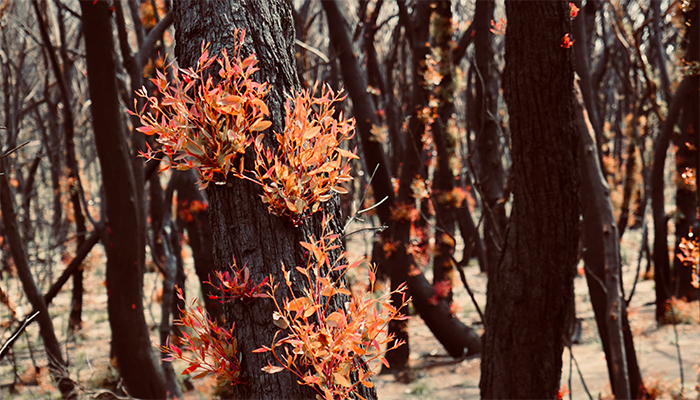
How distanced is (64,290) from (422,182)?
11358mm

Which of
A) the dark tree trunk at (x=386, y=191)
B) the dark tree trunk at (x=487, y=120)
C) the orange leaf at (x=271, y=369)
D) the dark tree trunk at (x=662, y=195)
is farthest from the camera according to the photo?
the dark tree trunk at (x=386, y=191)

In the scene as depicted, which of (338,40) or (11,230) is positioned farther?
(338,40)

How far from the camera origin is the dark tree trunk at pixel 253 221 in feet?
3.71

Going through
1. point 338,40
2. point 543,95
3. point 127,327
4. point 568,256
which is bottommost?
point 127,327

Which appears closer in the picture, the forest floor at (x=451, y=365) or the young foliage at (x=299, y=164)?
the young foliage at (x=299, y=164)

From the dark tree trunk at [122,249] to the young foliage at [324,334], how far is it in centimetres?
237

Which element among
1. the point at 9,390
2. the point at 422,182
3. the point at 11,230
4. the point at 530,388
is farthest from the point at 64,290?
the point at 530,388

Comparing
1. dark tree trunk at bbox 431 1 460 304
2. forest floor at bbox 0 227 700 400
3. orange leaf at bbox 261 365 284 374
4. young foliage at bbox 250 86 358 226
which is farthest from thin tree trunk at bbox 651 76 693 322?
orange leaf at bbox 261 365 284 374

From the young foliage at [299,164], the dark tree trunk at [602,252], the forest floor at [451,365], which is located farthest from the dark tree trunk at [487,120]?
the young foliage at [299,164]

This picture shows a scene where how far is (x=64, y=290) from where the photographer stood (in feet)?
41.4

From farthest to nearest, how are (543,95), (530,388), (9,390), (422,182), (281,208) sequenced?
1. (9,390)
2. (422,182)
3. (530,388)
4. (543,95)
5. (281,208)

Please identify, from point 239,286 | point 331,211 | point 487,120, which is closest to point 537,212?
point 331,211

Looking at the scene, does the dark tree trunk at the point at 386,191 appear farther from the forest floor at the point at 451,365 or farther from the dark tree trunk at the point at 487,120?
the dark tree trunk at the point at 487,120

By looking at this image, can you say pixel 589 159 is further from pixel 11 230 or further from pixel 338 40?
pixel 11 230
